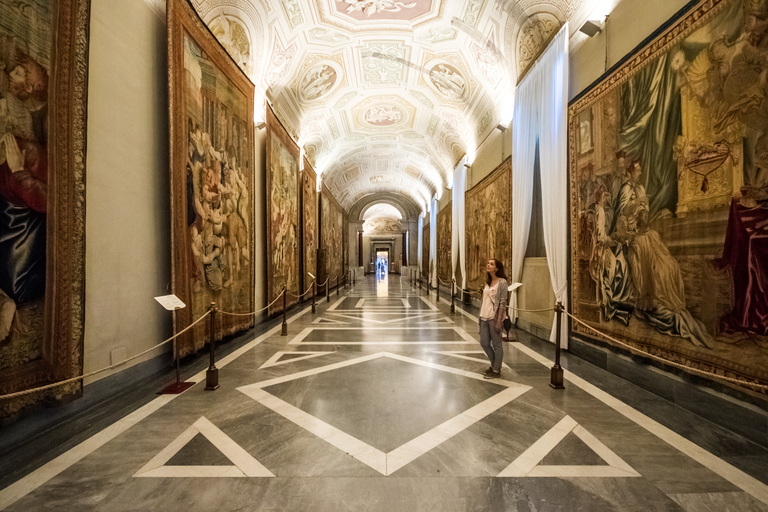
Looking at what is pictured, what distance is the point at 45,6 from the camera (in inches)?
119

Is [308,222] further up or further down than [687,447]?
further up

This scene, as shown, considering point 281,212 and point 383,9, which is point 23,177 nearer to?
point 281,212

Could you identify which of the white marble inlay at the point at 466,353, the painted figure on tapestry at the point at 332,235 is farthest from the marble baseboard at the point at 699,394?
the painted figure on tapestry at the point at 332,235

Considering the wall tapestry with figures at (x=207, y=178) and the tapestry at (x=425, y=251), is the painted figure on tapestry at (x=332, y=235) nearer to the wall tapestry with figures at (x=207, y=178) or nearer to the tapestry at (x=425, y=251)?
the tapestry at (x=425, y=251)

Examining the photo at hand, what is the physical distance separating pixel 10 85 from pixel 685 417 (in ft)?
23.0

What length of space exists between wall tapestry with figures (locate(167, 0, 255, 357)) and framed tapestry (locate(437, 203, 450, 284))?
1148cm

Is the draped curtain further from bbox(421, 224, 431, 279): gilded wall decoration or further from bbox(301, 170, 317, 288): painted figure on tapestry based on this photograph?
bbox(421, 224, 431, 279): gilded wall decoration

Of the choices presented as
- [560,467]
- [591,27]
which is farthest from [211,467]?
[591,27]

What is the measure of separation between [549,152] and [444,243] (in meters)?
12.0

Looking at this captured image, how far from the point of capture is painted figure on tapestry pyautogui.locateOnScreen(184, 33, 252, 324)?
5.23 metres

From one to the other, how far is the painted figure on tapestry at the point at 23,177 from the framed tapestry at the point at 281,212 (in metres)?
5.91

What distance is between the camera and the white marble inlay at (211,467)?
248 centimetres

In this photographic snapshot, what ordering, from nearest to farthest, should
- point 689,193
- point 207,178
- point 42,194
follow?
point 42,194
point 689,193
point 207,178

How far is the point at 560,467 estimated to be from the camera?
101 inches
